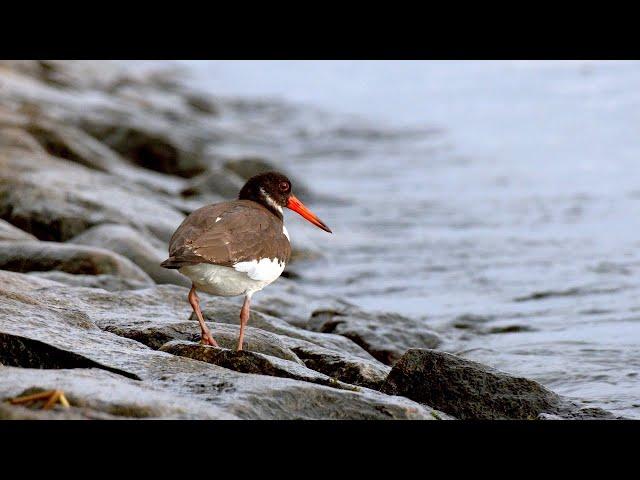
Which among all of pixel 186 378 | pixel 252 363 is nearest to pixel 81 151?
pixel 252 363

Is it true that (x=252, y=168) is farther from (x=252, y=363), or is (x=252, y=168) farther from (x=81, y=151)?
(x=252, y=363)

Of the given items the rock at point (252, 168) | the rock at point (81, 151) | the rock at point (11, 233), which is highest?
the rock at point (252, 168)

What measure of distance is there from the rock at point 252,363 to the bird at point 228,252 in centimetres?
33

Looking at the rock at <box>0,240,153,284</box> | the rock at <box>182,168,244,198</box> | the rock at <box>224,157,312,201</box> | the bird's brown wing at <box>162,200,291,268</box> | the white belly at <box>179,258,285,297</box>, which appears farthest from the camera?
the rock at <box>224,157,312,201</box>

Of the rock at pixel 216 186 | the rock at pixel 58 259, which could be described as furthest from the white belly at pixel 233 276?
the rock at pixel 216 186

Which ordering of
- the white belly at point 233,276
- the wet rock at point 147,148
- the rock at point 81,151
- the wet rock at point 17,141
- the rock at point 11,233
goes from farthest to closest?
the wet rock at point 147,148 → the rock at point 81,151 → the wet rock at point 17,141 → the rock at point 11,233 → the white belly at point 233,276

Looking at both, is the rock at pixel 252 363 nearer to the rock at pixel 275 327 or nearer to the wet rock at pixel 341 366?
the wet rock at pixel 341 366

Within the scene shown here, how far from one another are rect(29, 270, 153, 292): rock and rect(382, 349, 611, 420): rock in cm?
236

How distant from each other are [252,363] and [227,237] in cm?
87

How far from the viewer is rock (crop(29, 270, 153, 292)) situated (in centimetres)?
685

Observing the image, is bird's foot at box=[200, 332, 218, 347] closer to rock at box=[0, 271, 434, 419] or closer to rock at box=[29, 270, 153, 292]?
rock at box=[0, 271, 434, 419]

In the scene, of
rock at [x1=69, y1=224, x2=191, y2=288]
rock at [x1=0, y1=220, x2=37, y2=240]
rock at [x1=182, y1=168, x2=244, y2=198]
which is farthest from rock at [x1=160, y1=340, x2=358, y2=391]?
rock at [x1=182, y1=168, x2=244, y2=198]

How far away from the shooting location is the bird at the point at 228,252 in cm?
538

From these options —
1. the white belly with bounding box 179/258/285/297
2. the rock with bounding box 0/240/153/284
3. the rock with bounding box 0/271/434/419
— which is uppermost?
the rock with bounding box 0/240/153/284
